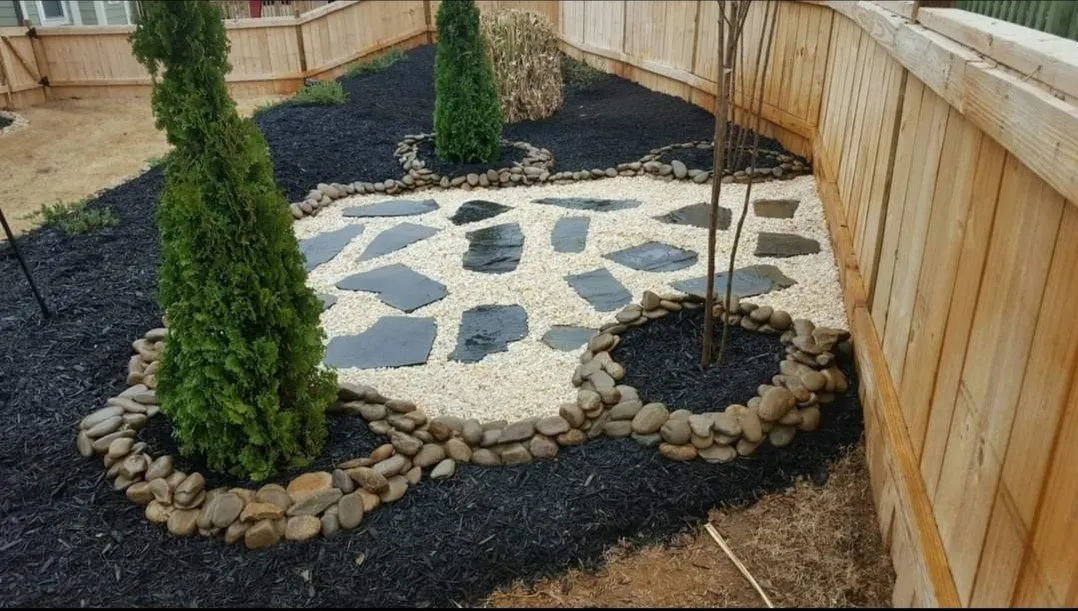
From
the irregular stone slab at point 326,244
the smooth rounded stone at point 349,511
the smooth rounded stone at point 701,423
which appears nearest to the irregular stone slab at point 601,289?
the smooth rounded stone at point 701,423

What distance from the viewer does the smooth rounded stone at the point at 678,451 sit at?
9.37 ft

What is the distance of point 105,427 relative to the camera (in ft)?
9.45

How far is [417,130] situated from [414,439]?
6126 millimetres

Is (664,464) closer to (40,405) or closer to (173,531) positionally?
(173,531)

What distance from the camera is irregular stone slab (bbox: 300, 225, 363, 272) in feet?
17.0

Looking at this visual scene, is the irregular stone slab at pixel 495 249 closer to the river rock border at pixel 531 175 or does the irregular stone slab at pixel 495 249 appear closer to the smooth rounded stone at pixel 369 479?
the river rock border at pixel 531 175

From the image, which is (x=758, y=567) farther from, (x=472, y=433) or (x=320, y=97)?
(x=320, y=97)

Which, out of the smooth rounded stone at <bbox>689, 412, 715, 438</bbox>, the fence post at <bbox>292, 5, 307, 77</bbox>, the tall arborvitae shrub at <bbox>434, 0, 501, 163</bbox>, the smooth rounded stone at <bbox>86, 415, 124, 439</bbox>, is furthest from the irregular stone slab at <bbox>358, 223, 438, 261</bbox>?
the fence post at <bbox>292, 5, 307, 77</bbox>

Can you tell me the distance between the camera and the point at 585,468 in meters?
2.85

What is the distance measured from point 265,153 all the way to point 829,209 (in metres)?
3.98

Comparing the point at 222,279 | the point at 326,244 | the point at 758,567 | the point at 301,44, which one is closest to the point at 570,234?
the point at 326,244

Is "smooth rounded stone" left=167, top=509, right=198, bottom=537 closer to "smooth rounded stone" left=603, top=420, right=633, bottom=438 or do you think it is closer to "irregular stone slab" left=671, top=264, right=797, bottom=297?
"smooth rounded stone" left=603, top=420, right=633, bottom=438

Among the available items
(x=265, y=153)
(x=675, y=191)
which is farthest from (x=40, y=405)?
(x=675, y=191)

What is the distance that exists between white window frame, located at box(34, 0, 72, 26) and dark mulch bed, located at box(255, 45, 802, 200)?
26.5 feet
